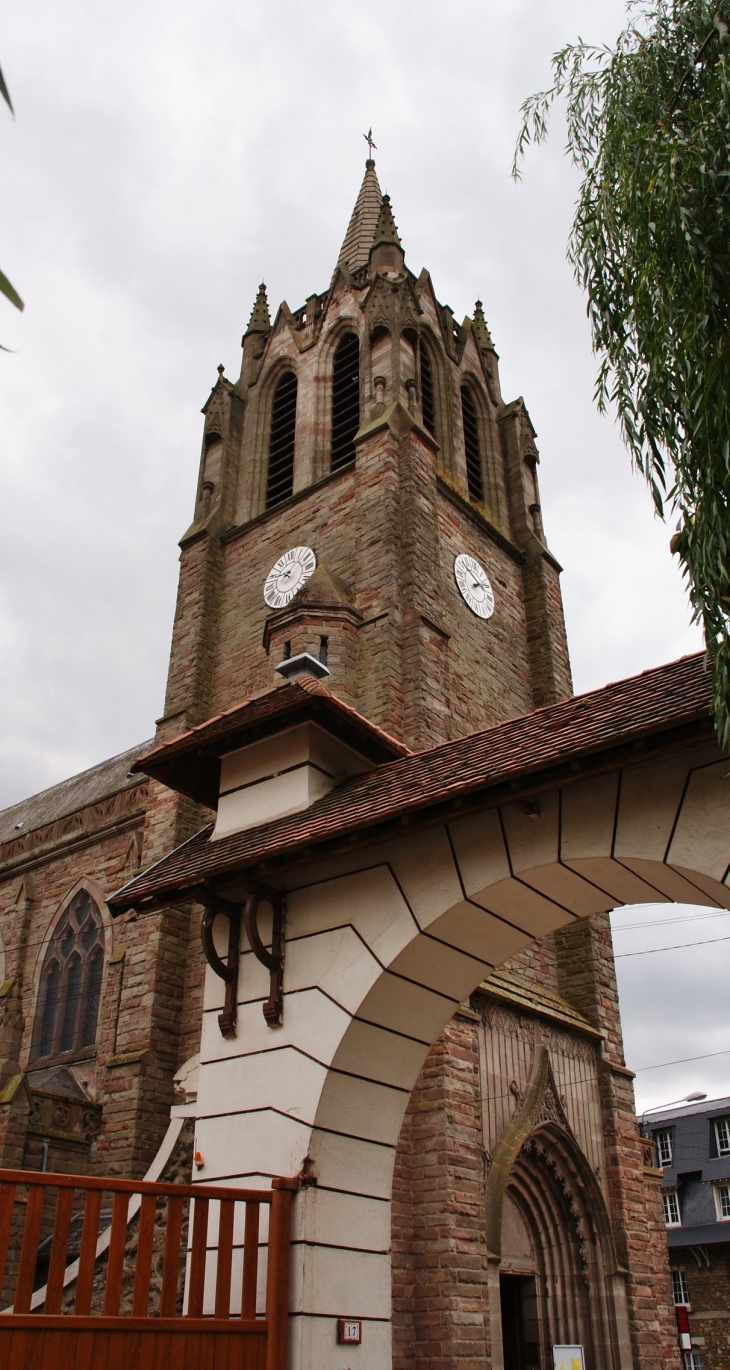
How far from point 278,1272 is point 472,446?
20734 millimetres

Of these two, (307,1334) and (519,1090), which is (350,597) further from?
(307,1334)

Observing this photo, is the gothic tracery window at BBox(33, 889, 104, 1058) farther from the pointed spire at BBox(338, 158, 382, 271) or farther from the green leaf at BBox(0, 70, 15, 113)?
the green leaf at BBox(0, 70, 15, 113)

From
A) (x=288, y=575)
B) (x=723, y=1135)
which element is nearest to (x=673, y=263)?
(x=288, y=575)

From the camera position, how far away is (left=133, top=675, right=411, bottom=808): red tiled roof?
8.59 m

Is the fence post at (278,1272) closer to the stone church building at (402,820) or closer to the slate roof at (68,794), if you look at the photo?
the stone church building at (402,820)

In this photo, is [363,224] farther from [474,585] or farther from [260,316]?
[474,585]

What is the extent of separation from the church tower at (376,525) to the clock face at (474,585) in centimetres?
5

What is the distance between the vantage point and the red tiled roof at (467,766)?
6.59 m

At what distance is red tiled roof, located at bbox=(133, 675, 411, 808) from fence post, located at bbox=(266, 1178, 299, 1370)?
11.2ft

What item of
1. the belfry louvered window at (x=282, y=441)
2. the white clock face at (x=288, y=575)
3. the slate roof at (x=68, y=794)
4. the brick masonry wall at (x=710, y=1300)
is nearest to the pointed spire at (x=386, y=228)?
the belfry louvered window at (x=282, y=441)

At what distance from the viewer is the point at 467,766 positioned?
7.53 metres

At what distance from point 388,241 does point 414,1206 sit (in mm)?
20263

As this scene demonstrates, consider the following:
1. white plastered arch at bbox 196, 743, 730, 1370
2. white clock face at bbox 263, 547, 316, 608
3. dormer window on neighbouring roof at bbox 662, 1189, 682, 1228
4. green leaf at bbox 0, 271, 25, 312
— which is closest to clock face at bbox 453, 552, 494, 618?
white clock face at bbox 263, 547, 316, 608

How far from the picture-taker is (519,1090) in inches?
560
